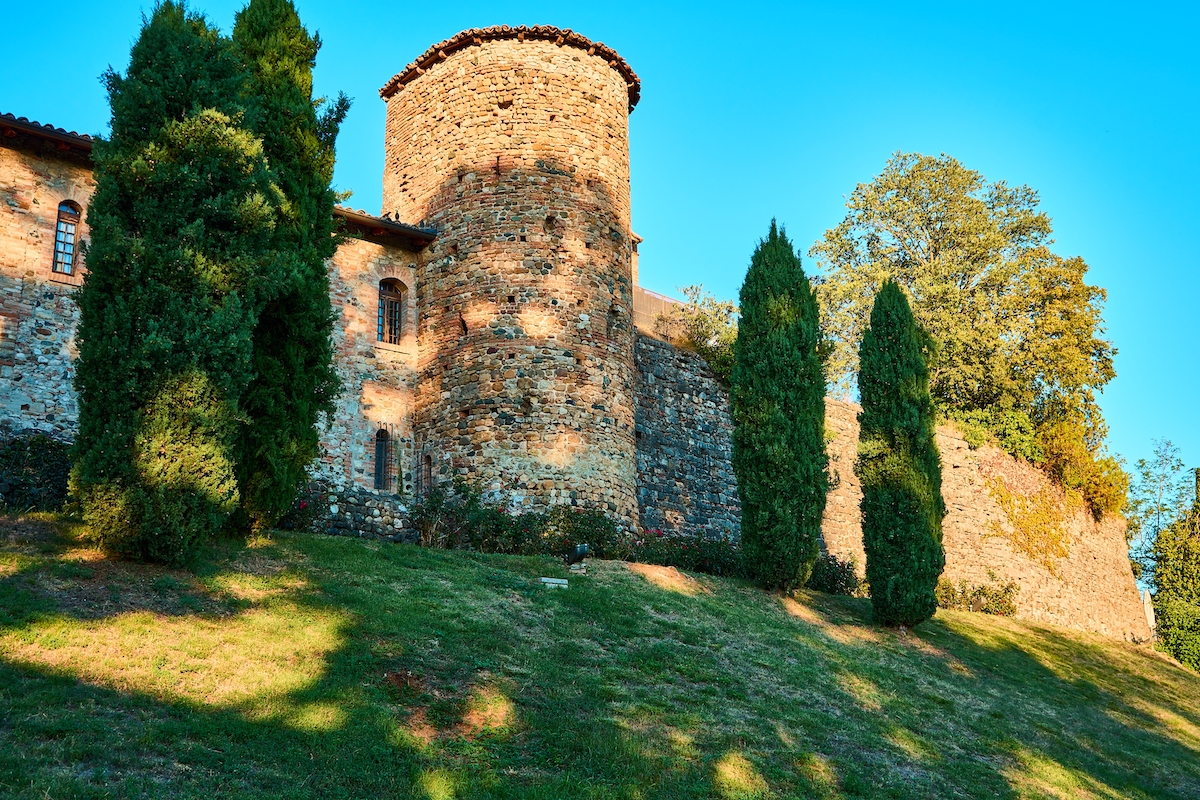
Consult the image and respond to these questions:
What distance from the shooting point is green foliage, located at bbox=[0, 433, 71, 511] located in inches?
528

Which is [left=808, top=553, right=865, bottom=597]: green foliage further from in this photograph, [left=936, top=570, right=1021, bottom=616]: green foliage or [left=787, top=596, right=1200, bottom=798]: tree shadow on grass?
[left=936, top=570, right=1021, bottom=616]: green foliage

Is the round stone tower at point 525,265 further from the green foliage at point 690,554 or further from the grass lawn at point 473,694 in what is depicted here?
the grass lawn at point 473,694

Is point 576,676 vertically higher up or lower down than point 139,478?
lower down

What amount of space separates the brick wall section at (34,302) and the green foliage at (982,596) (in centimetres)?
1883

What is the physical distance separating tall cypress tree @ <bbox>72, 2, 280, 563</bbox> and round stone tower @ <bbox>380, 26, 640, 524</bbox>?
22.6ft

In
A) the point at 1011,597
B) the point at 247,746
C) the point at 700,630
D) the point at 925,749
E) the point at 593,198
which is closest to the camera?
the point at 247,746

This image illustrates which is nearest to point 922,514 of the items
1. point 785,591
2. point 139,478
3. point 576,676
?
point 785,591

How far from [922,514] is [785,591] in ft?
9.51

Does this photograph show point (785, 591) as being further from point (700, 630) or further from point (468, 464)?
point (468, 464)

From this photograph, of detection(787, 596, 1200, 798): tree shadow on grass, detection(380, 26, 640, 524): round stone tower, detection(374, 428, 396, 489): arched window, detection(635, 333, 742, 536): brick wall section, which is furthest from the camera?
detection(635, 333, 742, 536): brick wall section

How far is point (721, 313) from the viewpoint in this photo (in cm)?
2912

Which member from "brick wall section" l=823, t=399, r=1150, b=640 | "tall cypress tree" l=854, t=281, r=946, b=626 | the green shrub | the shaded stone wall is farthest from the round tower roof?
the green shrub

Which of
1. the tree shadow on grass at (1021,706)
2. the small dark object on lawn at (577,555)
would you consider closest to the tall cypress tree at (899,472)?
the tree shadow on grass at (1021,706)

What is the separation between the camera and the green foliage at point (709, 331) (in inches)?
992
